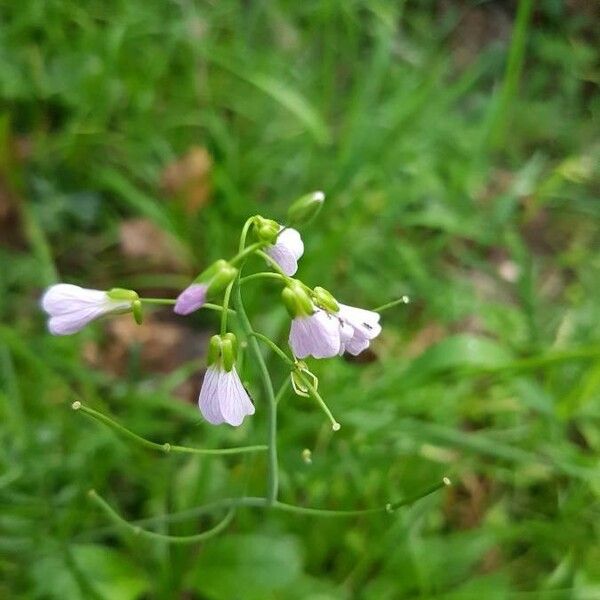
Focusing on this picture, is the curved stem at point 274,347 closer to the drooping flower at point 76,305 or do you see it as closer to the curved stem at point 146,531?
the drooping flower at point 76,305

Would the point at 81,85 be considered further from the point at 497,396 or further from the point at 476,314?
the point at 497,396

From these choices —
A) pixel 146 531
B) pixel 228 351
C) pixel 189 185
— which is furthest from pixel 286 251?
pixel 189 185

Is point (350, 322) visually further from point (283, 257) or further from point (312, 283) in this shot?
point (312, 283)

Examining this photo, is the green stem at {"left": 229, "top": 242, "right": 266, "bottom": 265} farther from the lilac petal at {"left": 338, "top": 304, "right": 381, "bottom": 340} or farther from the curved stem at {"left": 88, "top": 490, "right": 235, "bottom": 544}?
the curved stem at {"left": 88, "top": 490, "right": 235, "bottom": 544}

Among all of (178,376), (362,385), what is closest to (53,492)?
(178,376)

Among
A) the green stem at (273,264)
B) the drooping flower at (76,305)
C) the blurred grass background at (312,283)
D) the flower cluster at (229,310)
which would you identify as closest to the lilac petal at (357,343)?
the flower cluster at (229,310)

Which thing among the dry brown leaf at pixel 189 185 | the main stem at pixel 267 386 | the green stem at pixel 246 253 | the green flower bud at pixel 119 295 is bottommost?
the dry brown leaf at pixel 189 185

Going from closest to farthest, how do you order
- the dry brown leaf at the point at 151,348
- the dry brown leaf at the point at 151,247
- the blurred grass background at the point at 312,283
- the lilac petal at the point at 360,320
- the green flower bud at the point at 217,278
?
the green flower bud at the point at 217,278, the lilac petal at the point at 360,320, the blurred grass background at the point at 312,283, the dry brown leaf at the point at 151,348, the dry brown leaf at the point at 151,247
